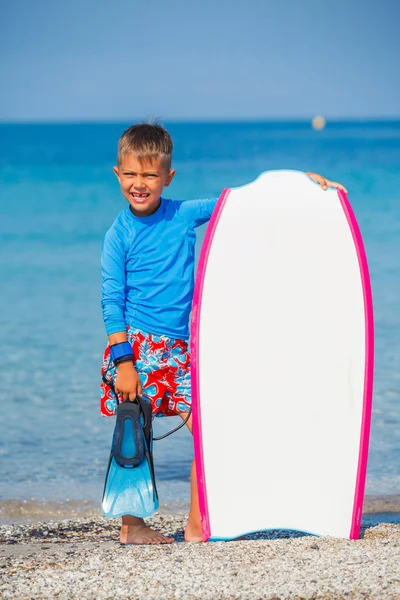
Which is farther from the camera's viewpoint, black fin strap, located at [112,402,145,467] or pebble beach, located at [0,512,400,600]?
black fin strap, located at [112,402,145,467]

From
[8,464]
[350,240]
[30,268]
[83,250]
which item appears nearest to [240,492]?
[350,240]

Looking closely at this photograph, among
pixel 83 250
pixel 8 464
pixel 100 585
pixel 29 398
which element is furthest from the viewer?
pixel 83 250

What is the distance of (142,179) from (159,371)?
2.13 feet

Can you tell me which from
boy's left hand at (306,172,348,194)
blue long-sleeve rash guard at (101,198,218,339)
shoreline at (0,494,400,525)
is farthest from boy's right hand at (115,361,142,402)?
shoreline at (0,494,400,525)

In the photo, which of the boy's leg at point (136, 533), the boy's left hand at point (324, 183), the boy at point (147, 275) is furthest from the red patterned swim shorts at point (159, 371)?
the boy's left hand at point (324, 183)

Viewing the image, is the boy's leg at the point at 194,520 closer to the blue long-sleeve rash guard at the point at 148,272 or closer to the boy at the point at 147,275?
the boy at the point at 147,275

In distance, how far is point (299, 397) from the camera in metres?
3.15

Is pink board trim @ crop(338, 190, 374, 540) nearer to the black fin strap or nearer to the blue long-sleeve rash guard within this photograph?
the blue long-sleeve rash guard

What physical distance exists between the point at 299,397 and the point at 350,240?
57 centimetres

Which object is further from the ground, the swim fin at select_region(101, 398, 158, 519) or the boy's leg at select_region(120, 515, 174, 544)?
the swim fin at select_region(101, 398, 158, 519)

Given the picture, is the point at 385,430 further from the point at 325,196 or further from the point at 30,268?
the point at 30,268

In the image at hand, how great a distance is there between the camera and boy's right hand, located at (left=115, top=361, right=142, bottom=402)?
304 centimetres

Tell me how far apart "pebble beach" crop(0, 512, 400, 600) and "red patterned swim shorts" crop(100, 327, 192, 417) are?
1.59ft

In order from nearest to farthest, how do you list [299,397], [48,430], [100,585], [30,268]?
1. [100,585]
2. [299,397]
3. [48,430]
4. [30,268]
